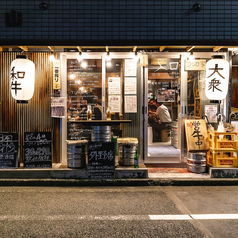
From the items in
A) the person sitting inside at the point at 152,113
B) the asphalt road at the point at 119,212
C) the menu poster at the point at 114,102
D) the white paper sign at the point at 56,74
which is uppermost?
the white paper sign at the point at 56,74

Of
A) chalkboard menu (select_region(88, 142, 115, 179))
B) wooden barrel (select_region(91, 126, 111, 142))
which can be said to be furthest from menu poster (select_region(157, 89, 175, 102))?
chalkboard menu (select_region(88, 142, 115, 179))

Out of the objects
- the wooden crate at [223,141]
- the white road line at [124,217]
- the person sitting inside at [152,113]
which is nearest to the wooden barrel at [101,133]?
the person sitting inside at [152,113]

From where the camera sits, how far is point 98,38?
7047 millimetres

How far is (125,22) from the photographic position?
23.0 ft

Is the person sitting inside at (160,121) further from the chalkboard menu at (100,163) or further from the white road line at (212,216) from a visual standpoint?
the white road line at (212,216)

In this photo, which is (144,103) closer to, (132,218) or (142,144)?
(142,144)

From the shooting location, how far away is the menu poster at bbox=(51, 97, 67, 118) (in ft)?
30.3

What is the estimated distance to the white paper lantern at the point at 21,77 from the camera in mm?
7902

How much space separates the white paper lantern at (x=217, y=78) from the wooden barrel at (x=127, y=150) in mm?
3012

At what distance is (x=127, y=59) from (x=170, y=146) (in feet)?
16.6

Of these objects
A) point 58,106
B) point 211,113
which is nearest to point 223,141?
point 211,113

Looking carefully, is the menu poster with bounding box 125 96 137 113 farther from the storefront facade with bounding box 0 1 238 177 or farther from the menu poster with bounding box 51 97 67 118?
the menu poster with bounding box 51 97 67 118

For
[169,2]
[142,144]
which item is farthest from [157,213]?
[169,2]

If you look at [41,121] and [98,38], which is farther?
[41,121]
